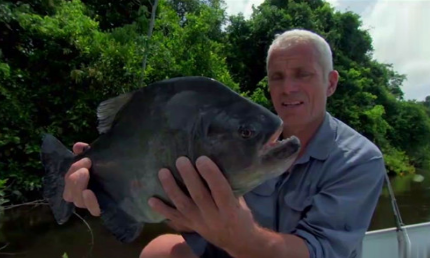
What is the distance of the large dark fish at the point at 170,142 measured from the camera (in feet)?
4.37

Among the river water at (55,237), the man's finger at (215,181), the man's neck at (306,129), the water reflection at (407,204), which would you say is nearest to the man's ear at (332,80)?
the man's neck at (306,129)

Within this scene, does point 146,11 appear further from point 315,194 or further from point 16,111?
point 315,194

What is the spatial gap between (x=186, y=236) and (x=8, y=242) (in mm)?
8873

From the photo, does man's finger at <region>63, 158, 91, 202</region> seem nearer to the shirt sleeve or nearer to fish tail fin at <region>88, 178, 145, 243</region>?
fish tail fin at <region>88, 178, 145, 243</region>

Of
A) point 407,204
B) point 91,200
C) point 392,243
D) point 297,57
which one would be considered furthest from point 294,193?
point 407,204

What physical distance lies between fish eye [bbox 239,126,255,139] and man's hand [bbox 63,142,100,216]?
2.09ft

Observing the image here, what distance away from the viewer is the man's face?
2.17 meters

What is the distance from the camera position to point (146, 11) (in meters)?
16.3

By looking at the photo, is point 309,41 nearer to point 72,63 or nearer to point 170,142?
point 170,142

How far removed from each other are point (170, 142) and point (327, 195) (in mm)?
775

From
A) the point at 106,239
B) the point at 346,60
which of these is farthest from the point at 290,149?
the point at 346,60

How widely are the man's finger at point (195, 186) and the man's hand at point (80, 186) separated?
17.8 inches

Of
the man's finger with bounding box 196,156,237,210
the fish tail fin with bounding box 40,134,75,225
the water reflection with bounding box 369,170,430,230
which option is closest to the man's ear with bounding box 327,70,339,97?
the man's finger with bounding box 196,156,237,210

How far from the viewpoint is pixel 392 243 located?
3.36 m
